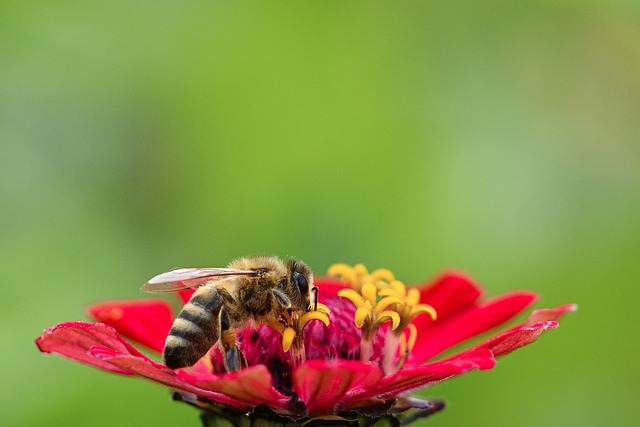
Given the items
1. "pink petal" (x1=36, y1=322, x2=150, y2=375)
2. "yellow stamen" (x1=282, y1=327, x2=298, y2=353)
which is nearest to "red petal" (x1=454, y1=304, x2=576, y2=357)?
"yellow stamen" (x1=282, y1=327, x2=298, y2=353)

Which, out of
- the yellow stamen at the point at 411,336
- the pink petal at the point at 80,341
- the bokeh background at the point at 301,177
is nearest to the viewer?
the pink petal at the point at 80,341

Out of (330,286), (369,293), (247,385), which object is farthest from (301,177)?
(247,385)

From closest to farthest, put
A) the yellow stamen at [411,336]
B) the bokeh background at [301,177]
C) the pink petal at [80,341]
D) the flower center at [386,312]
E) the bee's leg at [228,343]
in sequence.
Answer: the pink petal at [80,341] < the bee's leg at [228,343] < the flower center at [386,312] < the yellow stamen at [411,336] < the bokeh background at [301,177]

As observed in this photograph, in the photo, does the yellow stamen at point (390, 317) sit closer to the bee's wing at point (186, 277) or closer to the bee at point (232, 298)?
the bee at point (232, 298)

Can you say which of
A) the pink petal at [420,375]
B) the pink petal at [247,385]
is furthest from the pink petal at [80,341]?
the pink petal at [420,375]

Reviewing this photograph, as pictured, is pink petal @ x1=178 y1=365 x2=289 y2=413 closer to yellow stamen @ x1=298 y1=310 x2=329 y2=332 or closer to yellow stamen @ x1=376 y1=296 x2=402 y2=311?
yellow stamen @ x1=298 y1=310 x2=329 y2=332

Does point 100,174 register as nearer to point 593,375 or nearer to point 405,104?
point 405,104
